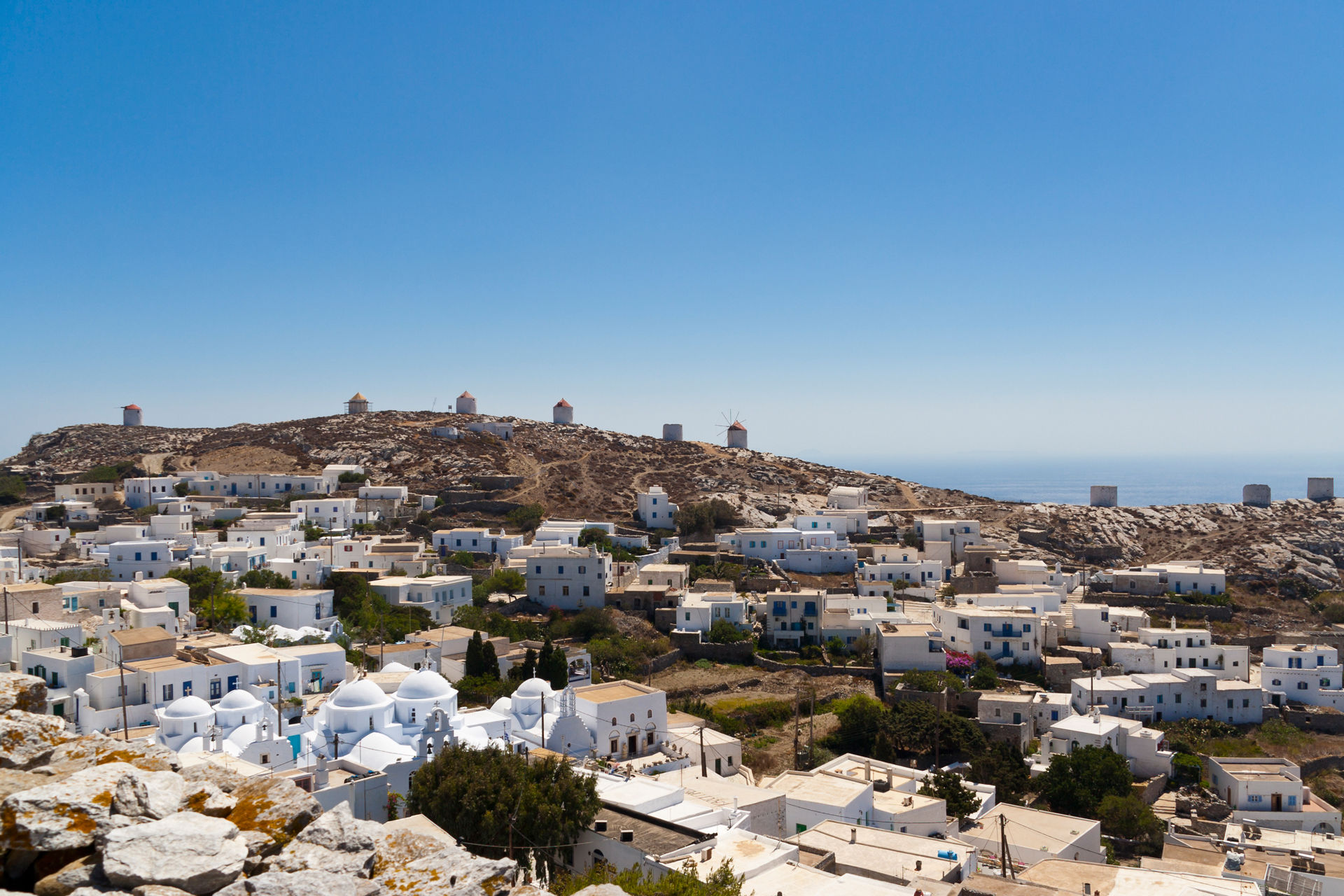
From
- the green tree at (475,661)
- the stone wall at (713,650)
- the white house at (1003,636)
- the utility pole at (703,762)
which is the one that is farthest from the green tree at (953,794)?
the green tree at (475,661)

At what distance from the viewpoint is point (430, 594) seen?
37188mm

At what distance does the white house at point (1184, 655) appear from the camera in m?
35.8

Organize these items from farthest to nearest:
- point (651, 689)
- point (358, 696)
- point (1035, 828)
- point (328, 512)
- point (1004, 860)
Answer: point (328, 512)
point (651, 689)
point (358, 696)
point (1035, 828)
point (1004, 860)

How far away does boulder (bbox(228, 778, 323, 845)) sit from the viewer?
5.32m

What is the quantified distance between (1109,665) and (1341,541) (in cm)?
3712

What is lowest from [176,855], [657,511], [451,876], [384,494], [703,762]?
[703,762]

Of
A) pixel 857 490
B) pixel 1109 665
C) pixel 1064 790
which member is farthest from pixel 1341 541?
pixel 1064 790

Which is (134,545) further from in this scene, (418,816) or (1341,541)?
(1341,541)

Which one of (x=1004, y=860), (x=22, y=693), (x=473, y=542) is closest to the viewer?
(x=22, y=693)

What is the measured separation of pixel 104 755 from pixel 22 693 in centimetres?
79

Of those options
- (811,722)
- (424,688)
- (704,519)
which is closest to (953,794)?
(811,722)

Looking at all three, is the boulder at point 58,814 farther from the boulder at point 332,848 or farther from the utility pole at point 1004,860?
the utility pole at point 1004,860

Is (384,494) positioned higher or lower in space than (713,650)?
Result: higher

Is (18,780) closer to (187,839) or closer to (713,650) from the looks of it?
(187,839)
